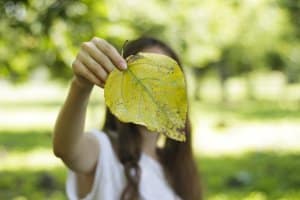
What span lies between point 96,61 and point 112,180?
0.77m

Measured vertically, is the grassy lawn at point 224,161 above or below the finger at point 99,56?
above

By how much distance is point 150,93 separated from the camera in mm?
972

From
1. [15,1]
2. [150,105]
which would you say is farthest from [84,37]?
[150,105]

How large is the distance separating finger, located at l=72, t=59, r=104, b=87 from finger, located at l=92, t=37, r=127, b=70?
0.18 feet

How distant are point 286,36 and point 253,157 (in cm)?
1484

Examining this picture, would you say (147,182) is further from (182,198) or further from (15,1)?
(15,1)

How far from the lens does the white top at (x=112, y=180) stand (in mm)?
1805

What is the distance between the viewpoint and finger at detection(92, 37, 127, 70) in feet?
3.29

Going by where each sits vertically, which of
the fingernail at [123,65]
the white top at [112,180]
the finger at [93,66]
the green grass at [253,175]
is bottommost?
the white top at [112,180]

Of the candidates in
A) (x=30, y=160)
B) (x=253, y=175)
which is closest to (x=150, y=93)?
(x=253, y=175)

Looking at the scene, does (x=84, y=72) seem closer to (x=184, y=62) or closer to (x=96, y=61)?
(x=96, y=61)

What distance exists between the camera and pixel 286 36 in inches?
923

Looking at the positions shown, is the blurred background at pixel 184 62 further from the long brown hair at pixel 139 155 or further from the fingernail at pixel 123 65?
the fingernail at pixel 123 65

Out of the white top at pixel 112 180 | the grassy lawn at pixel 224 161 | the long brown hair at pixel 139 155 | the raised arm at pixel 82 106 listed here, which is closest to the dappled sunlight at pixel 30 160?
the grassy lawn at pixel 224 161
